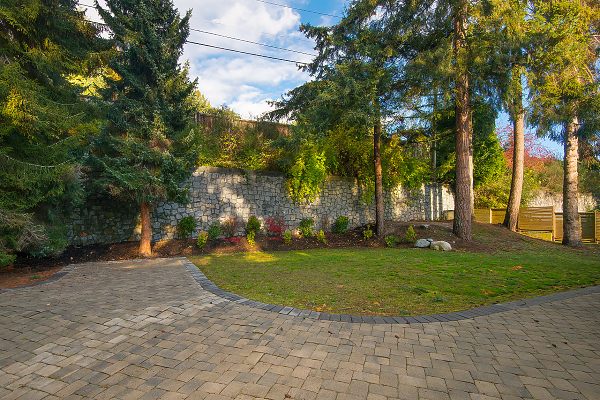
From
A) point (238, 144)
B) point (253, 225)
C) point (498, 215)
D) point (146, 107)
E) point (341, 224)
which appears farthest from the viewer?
point (498, 215)

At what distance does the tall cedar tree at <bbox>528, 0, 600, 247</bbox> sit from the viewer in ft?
27.6

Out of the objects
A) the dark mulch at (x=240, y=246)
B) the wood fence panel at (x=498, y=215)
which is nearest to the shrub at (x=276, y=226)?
the dark mulch at (x=240, y=246)

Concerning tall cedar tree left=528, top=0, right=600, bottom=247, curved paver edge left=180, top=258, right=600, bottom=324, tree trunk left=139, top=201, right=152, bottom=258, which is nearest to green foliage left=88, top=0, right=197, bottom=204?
tree trunk left=139, top=201, right=152, bottom=258

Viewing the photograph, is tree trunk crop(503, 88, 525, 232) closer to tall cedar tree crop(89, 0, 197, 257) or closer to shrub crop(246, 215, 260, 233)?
shrub crop(246, 215, 260, 233)

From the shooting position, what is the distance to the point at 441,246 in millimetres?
9305

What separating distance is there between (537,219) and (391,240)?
7656 mm

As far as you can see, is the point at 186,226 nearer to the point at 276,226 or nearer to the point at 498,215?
the point at 276,226

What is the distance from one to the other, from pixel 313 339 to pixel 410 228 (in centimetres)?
862

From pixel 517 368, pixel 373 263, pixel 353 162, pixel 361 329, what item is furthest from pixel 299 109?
pixel 517 368

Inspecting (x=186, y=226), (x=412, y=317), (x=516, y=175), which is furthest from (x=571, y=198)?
(x=186, y=226)

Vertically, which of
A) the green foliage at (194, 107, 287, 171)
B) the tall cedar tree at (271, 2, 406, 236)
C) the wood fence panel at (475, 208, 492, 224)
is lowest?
the wood fence panel at (475, 208, 492, 224)

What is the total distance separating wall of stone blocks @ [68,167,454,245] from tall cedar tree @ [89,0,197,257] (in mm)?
1477

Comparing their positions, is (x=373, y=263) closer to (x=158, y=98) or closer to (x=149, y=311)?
(x=149, y=311)

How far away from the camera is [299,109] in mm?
12797
